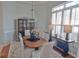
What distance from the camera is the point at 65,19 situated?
1457 mm

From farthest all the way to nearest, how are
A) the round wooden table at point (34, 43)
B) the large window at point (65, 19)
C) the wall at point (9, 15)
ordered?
the round wooden table at point (34, 43) < the wall at point (9, 15) < the large window at point (65, 19)

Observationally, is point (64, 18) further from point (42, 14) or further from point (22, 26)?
point (22, 26)

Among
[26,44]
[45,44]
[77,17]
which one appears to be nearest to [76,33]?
[77,17]

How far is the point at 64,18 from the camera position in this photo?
1471 mm

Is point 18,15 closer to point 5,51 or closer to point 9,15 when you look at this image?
point 9,15

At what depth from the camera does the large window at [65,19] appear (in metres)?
1.39

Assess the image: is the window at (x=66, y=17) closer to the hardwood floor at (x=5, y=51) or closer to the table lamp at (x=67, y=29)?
the table lamp at (x=67, y=29)

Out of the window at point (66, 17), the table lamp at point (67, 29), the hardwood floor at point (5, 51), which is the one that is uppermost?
the window at point (66, 17)

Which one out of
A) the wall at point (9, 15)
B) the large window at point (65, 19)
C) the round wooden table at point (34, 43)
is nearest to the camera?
the large window at point (65, 19)

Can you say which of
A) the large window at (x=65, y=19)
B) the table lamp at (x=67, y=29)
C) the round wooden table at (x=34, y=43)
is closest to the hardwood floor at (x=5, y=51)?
the round wooden table at (x=34, y=43)

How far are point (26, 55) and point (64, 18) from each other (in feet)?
→ 2.92

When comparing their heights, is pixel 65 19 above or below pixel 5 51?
above

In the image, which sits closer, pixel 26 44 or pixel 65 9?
pixel 65 9

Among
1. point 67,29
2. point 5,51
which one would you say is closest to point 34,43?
point 5,51
